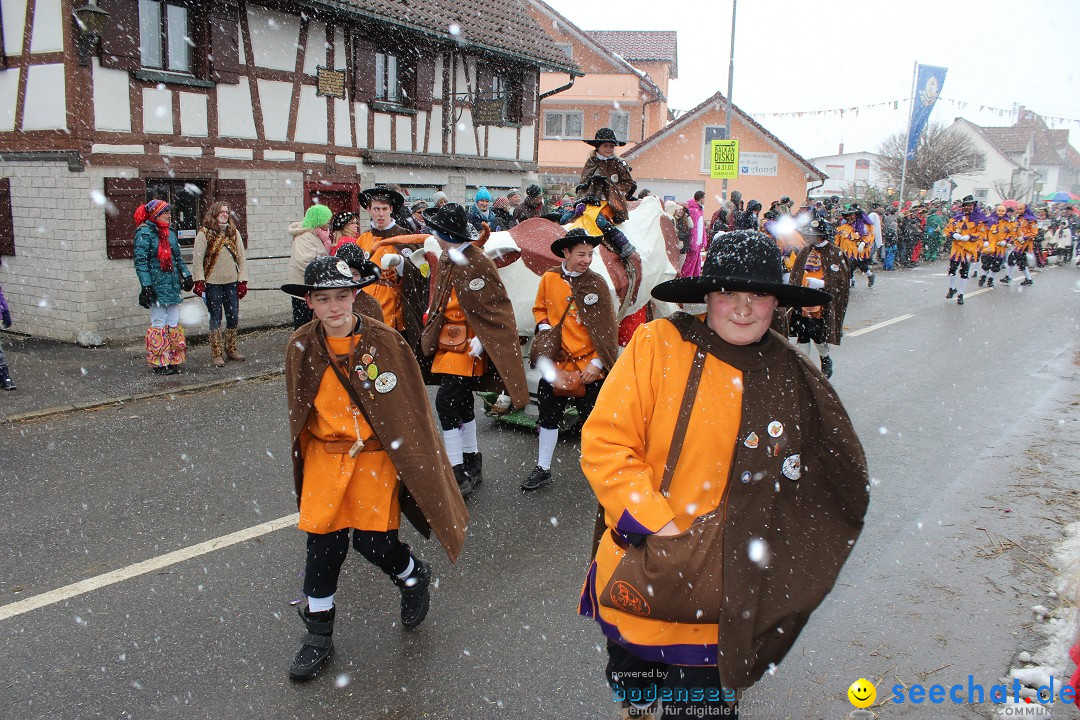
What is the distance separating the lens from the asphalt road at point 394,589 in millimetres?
3629

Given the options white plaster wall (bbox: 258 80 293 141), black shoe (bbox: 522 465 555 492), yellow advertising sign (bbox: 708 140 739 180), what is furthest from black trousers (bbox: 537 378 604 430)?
yellow advertising sign (bbox: 708 140 739 180)

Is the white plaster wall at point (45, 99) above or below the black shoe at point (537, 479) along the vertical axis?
above

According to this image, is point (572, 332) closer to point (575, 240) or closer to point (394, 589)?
point (575, 240)

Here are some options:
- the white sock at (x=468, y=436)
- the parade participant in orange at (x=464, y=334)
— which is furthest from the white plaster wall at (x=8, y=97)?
the white sock at (x=468, y=436)

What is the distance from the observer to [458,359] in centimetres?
586

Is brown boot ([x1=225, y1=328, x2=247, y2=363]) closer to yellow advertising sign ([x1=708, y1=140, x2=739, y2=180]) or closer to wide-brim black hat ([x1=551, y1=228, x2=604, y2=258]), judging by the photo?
wide-brim black hat ([x1=551, y1=228, x2=604, y2=258])

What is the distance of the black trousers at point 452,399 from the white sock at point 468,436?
9cm

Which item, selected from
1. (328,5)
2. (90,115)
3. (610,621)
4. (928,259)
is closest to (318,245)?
(90,115)

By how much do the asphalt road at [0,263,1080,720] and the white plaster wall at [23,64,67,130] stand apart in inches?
198

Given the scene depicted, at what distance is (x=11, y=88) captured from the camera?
11406mm

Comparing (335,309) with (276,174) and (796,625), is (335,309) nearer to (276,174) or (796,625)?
(796,625)

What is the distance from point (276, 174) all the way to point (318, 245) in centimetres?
455

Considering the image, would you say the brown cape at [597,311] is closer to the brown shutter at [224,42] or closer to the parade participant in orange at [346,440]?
the parade participant in orange at [346,440]

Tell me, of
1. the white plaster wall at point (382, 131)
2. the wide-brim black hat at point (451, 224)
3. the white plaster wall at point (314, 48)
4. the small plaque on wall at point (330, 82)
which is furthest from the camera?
the white plaster wall at point (382, 131)
